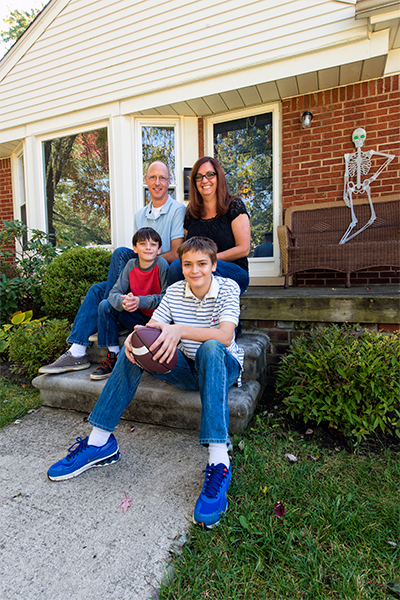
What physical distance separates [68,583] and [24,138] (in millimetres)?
5939

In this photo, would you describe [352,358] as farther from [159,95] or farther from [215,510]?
[159,95]

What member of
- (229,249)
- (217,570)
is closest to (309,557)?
(217,570)

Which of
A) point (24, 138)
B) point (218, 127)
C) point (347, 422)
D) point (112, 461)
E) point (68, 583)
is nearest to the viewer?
point (68, 583)

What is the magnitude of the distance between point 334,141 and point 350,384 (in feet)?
10.5

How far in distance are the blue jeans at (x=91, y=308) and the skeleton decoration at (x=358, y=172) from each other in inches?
99.7

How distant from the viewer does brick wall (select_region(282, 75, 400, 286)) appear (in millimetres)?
3740

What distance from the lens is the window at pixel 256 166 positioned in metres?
4.36

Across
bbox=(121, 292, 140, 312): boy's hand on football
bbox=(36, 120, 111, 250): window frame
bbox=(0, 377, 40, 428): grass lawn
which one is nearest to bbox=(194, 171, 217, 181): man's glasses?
bbox=(121, 292, 140, 312): boy's hand on football

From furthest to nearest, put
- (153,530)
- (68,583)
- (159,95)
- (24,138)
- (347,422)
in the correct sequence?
(24,138)
(159,95)
(347,422)
(153,530)
(68,583)

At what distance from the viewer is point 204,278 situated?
1764 millimetres

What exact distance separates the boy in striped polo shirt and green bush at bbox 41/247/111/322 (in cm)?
186

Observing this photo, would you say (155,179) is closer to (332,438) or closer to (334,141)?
(332,438)

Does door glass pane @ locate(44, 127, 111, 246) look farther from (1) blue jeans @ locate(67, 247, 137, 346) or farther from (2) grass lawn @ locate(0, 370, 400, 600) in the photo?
(2) grass lawn @ locate(0, 370, 400, 600)

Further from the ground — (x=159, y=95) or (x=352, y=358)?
(x=159, y=95)
